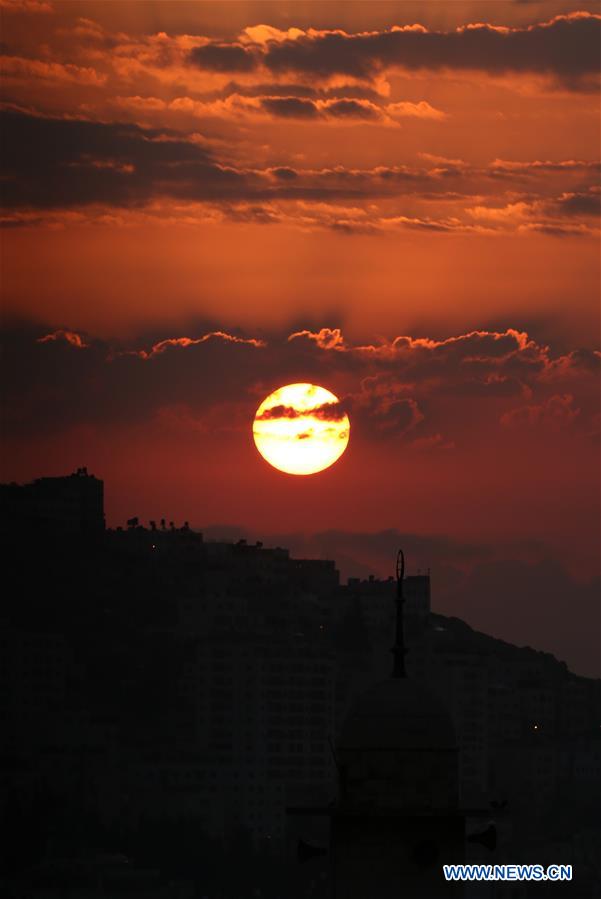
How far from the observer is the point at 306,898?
147250mm

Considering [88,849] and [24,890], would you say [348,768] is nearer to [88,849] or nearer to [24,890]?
[24,890]

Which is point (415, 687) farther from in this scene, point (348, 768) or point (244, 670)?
point (244, 670)

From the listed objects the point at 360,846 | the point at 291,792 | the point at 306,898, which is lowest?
the point at 360,846

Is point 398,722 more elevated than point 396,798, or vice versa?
point 398,722

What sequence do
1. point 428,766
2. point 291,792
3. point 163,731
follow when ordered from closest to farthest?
1. point 428,766
2. point 291,792
3. point 163,731

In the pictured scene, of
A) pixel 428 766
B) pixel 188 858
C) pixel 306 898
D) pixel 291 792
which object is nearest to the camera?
pixel 428 766

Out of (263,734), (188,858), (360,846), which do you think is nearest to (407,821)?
(360,846)

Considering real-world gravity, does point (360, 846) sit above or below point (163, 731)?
below

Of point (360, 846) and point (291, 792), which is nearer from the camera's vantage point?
point (360, 846)

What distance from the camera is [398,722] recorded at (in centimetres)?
2519

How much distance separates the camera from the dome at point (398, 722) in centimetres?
2511

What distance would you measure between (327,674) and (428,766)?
16775cm

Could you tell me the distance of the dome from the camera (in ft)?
82.4

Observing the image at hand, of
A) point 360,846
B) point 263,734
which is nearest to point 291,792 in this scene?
point 263,734
